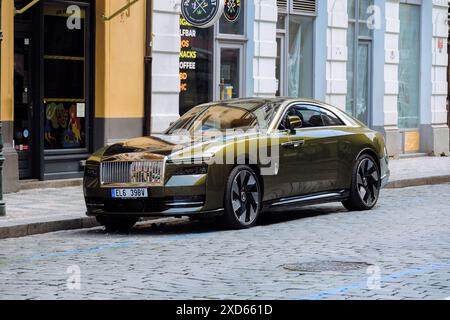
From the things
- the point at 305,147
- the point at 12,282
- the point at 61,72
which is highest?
the point at 61,72

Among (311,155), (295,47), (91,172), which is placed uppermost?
(295,47)

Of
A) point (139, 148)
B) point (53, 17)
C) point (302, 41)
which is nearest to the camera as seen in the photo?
point (139, 148)

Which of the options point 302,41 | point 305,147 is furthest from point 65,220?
point 302,41

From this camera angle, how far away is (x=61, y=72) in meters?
18.5

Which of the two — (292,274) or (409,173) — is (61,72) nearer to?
(409,173)

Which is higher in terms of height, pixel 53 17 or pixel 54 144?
pixel 53 17

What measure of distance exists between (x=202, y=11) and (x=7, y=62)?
386cm

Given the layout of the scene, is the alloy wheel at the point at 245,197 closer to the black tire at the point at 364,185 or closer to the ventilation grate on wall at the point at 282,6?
the black tire at the point at 364,185

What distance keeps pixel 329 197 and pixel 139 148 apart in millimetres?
3026

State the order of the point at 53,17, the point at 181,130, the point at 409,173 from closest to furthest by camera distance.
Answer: the point at 181,130 → the point at 53,17 → the point at 409,173

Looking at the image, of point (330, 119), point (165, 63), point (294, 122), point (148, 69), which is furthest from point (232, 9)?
point (294, 122)

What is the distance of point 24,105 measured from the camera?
1797cm

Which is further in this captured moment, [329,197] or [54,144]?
[54,144]

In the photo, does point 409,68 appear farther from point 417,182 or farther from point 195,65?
point 195,65
